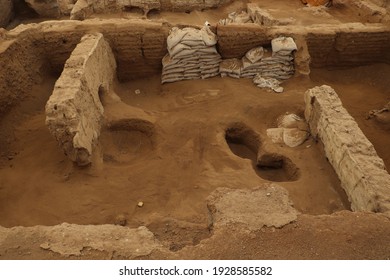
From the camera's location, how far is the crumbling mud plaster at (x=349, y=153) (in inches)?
145

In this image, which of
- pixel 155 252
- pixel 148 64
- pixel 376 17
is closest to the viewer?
pixel 155 252

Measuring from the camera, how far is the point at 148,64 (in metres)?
6.75

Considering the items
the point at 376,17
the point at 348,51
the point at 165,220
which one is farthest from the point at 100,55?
the point at 376,17

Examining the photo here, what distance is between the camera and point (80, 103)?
4676mm

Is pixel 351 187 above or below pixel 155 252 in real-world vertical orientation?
below

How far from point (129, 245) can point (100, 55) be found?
12.5 feet

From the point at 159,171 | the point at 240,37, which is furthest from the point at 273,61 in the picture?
the point at 159,171

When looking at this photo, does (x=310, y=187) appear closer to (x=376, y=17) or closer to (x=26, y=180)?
(x=26, y=180)

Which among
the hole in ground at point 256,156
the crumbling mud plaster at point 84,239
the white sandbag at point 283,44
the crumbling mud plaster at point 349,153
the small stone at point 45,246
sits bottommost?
the hole in ground at point 256,156

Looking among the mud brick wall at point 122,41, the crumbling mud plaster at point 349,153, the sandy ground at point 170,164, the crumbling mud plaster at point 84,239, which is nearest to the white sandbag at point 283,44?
the sandy ground at point 170,164

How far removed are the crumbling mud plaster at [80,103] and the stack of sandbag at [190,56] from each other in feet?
4.33

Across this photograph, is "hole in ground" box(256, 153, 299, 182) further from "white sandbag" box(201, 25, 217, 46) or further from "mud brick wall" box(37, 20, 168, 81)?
"mud brick wall" box(37, 20, 168, 81)

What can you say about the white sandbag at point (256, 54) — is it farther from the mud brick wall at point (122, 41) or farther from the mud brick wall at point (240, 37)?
the mud brick wall at point (122, 41)

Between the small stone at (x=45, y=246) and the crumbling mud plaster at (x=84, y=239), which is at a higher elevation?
the small stone at (x=45, y=246)
